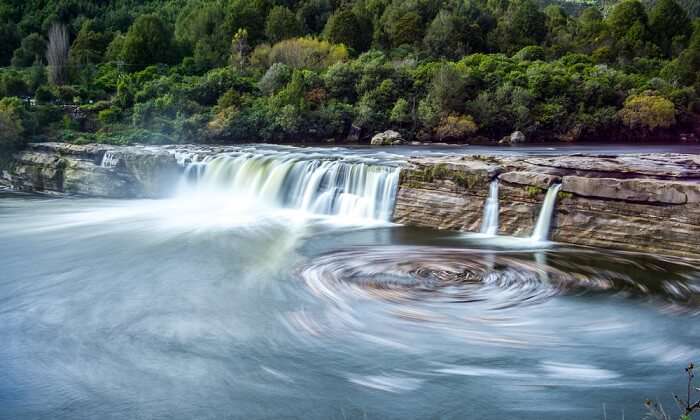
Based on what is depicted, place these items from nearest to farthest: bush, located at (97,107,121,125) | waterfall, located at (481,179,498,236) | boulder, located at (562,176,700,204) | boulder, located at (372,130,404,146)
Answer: boulder, located at (562,176,700,204)
waterfall, located at (481,179,498,236)
bush, located at (97,107,121,125)
boulder, located at (372,130,404,146)

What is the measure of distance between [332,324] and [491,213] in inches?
283

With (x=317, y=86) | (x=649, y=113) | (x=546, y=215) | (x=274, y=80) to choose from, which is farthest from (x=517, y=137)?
(x=546, y=215)

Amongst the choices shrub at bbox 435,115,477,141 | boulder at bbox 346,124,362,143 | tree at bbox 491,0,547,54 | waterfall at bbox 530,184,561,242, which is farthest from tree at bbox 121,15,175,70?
waterfall at bbox 530,184,561,242

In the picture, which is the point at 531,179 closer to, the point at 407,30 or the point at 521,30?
the point at 407,30

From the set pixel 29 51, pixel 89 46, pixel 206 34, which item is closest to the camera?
pixel 29 51

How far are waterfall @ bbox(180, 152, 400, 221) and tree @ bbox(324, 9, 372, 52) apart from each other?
32.4 metres

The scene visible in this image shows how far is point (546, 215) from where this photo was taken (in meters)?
15.3

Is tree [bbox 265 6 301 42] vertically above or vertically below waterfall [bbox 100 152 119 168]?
above

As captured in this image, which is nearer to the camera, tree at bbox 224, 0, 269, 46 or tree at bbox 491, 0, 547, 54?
tree at bbox 224, 0, 269, 46

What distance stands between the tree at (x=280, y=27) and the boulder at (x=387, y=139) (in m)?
22.7

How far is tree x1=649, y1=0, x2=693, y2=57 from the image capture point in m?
61.4

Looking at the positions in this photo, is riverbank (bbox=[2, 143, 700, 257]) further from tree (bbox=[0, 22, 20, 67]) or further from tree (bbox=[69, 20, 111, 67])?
tree (bbox=[0, 22, 20, 67])

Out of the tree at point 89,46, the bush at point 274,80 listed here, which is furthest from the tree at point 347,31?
the tree at point 89,46

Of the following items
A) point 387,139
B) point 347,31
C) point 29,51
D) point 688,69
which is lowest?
point 387,139
